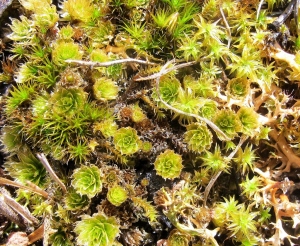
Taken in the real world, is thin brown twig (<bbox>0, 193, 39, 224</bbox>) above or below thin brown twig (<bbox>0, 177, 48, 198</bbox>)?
below

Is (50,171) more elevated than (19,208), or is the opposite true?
(50,171)

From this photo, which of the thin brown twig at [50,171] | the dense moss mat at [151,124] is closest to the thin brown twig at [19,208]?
the dense moss mat at [151,124]

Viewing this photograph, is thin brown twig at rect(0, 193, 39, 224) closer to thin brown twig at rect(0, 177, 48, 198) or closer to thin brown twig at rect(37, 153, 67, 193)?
thin brown twig at rect(0, 177, 48, 198)

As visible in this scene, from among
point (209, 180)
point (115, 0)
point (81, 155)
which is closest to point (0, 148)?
point (81, 155)

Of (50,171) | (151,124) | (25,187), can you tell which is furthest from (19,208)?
(151,124)

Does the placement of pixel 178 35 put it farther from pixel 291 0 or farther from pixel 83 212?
pixel 83 212

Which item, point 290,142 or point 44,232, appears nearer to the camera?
point 44,232

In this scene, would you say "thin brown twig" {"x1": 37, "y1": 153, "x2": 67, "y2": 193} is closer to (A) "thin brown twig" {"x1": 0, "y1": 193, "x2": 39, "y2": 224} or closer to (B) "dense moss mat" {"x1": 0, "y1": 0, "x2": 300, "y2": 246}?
(B) "dense moss mat" {"x1": 0, "y1": 0, "x2": 300, "y2": 246}

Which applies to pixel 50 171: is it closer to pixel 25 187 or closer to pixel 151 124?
pixel 25 187

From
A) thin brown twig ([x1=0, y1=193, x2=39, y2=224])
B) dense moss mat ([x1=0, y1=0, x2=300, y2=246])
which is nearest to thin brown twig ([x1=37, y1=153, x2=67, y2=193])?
dense moss mat ([x1=0, y1=0, x2=300, y2=246])

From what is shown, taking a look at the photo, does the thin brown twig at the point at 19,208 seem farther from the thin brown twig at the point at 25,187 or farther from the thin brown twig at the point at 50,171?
the thin brown twig at the point at 50,171

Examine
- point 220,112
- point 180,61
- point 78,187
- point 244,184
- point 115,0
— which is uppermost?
point 115,0
